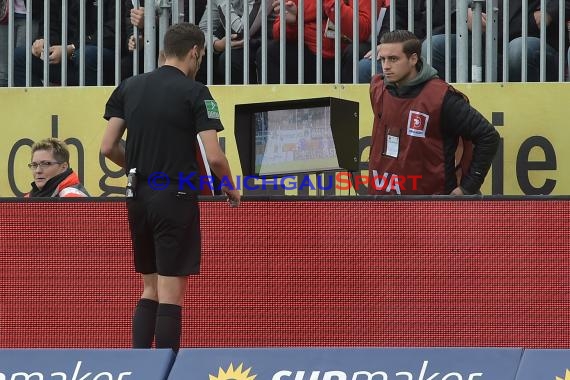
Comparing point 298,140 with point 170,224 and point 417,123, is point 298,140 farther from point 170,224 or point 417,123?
point 170,224

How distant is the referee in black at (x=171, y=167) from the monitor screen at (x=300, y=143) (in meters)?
0.69

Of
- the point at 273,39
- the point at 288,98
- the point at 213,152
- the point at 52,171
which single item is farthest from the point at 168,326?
the point at 273,39

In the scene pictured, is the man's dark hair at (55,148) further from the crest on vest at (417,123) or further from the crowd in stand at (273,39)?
the crest on vest at (417,123)

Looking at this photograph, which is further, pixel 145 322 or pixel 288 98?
pixel 288 98

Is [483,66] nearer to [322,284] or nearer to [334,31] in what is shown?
[334,31]

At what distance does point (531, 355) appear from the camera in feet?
21.9

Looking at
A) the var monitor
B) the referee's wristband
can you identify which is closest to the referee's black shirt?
the var monitor

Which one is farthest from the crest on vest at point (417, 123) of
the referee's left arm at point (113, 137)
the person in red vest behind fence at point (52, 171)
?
the person in red vest behind fence at point (52, 171)

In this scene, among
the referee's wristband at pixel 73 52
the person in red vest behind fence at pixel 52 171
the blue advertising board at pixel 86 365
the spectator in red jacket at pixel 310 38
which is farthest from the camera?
the referee's wristband at pixel 73 52

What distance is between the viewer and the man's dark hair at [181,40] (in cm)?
793

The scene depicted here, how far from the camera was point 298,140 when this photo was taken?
28.1ft

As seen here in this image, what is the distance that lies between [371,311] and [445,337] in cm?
44

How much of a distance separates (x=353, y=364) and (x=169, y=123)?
69.4 inches

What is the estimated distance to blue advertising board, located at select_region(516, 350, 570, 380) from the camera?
650 cm
